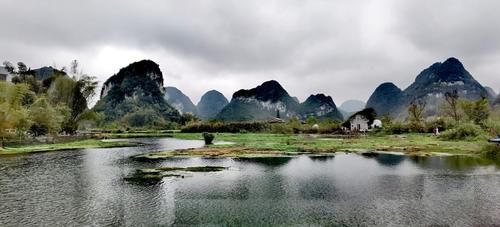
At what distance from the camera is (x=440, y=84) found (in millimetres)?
183250

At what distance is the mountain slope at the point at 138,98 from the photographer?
472 feet

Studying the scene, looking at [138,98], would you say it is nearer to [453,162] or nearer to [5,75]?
[5,75]

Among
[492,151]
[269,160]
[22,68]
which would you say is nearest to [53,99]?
[22,68]

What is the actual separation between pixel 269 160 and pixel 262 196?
566 inches

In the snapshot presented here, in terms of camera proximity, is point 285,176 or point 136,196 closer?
point 136,196

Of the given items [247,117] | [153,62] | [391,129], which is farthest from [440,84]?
[153,62]

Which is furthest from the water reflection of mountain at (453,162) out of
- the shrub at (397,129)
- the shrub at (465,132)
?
the shrub at (397,129)

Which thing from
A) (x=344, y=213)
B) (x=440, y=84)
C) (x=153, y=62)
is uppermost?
(x=153, y=62)

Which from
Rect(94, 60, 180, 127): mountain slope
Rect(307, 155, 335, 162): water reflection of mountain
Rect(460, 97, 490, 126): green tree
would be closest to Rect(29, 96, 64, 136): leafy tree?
Rect(307, 155, 335, 162): water reflection of mountain

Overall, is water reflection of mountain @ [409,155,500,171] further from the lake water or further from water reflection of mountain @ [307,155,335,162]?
water reflection of mountain @ [307,155,335,162]

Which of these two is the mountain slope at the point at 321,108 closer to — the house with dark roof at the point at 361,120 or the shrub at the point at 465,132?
the house with dark roof at the point at 361,120

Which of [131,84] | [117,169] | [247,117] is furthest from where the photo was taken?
[247,117]

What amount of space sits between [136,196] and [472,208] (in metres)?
14.6

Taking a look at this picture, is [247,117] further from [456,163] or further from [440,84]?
[456,163]
